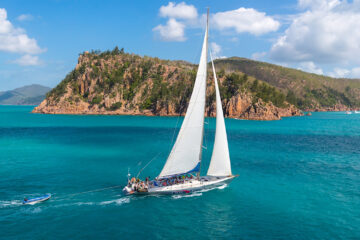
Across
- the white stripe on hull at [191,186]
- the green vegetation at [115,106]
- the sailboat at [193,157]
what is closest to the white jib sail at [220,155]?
the sailboat at [193,157]

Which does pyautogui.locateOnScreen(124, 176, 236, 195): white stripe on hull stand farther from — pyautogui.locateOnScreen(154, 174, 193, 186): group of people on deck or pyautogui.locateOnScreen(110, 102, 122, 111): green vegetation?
pyautogui.locateOnScreen(110, 102, 122, 111): green vegetation

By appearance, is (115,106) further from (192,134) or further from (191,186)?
(192,134)

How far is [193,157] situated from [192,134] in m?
2.91

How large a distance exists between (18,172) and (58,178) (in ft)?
26.3

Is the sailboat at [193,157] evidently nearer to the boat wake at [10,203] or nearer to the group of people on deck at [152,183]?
the group of people on deck at [152,183]

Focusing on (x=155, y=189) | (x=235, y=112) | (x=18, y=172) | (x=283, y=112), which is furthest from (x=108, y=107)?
(x=155, y=189)

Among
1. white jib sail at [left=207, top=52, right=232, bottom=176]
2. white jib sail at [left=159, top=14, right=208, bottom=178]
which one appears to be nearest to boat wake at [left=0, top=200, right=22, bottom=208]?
white jib sail at [left=159, top=14, right=208, bottom=178]

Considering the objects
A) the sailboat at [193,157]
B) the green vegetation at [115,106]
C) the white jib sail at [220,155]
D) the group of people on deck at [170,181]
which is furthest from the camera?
the green vegetation at [115,106]

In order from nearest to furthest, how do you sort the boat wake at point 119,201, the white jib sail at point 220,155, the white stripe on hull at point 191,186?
1. the boat wake at point 119,201
2. the white stripe on hull at point 191,186
3. the white jib sail at point 220,155

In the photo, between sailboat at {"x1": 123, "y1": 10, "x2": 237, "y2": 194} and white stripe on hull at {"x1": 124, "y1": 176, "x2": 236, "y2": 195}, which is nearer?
sailboat at {"x1": 123, "y1": 10, "x2": 237, "y2": 194}

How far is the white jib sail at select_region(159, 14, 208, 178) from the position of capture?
28.3 m

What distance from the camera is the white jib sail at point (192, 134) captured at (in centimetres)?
2831

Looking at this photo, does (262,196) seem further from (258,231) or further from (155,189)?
(155,189)

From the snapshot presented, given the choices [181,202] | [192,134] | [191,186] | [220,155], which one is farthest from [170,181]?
[220,155]
